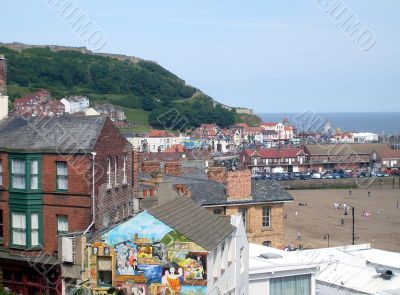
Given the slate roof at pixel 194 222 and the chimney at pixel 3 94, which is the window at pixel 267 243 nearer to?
the slate roof at pixel 194 222

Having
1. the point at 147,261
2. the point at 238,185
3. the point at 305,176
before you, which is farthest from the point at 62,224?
the point at 305,176

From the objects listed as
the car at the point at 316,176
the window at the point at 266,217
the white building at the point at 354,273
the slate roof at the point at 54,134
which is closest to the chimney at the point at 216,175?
the window at the point at 266,217

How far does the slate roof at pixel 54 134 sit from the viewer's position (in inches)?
761

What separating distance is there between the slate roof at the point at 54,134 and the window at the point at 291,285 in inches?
292

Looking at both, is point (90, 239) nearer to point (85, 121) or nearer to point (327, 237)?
point (85, 121)

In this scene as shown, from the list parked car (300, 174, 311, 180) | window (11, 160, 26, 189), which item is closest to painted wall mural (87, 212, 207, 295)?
window (11, 160, 26, 189)

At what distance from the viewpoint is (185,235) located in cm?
1600

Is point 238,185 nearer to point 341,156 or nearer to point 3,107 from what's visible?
point 3,107

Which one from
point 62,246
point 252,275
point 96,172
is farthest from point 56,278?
point 252,275

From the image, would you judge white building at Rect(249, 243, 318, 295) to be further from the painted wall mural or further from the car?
the car

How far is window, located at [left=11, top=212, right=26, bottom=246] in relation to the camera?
1958cm

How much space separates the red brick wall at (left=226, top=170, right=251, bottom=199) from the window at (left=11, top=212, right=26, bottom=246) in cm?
1242

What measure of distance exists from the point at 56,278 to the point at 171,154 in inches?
2955

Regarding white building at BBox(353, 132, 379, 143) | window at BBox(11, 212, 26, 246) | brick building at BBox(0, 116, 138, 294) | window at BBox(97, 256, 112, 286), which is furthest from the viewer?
white building at BBox(353, 132, 379, 143)
